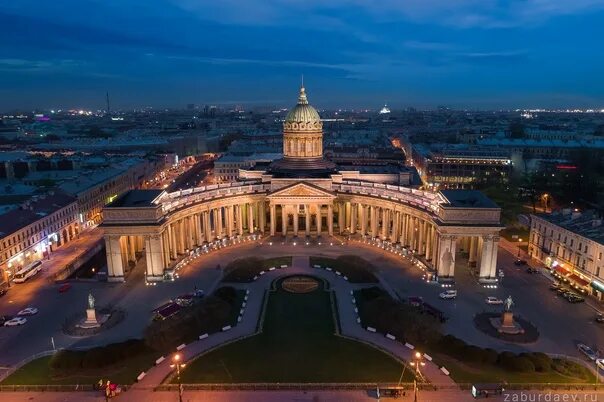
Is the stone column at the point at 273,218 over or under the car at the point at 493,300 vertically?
over

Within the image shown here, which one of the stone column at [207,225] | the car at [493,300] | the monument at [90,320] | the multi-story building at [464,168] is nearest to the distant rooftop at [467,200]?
the car at [493,300]

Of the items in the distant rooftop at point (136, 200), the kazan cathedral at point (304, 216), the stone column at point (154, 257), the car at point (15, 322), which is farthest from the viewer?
the distant rooftop at point (136, 200)

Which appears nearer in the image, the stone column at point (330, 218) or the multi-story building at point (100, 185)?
the stone column at point (330, 218)

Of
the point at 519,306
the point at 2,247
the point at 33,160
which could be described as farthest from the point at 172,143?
the point at 519,306

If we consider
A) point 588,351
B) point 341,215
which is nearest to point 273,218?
point 341,215

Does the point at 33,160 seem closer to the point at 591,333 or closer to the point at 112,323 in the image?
the point at 112,323

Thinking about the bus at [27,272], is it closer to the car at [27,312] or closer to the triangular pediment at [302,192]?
the car at [27,312]

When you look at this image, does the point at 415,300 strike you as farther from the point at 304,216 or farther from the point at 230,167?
the point at 230,167
